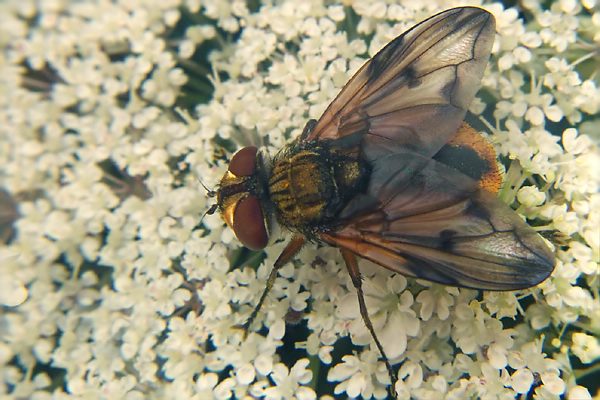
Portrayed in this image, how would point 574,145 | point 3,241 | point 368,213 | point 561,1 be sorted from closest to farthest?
point 368,213
point 574,145
point 561,1
point 3,241

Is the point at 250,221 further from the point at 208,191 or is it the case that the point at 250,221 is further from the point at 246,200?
the point at 208,191

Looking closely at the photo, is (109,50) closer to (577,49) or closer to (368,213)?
(368,213)

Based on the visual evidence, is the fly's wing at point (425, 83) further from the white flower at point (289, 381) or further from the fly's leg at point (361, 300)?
the white flower at point (289, 381)

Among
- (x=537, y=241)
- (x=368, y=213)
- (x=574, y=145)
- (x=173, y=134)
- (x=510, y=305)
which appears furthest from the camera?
(x=173, y=134)

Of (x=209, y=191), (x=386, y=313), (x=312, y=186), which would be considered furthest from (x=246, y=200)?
(x=386, y=313)

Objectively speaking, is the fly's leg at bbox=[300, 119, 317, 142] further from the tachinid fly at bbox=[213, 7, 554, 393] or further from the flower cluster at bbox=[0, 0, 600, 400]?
the flower cluster at bbox=[0, 0, 600, 400]

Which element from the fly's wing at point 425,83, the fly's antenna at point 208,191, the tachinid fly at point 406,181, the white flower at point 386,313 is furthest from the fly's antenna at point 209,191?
the white flower at point 386,313

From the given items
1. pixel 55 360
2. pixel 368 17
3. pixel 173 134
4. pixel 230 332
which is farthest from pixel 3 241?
pixel 368 17
